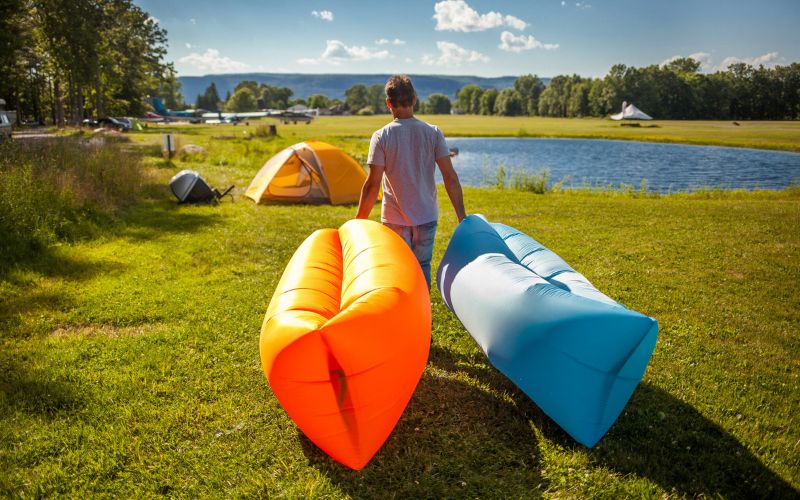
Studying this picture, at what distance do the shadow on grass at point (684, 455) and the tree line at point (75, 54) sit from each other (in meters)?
19.0

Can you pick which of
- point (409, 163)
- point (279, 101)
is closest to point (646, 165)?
point (409, 163)

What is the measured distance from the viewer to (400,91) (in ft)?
14.0

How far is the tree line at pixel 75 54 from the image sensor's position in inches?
1121

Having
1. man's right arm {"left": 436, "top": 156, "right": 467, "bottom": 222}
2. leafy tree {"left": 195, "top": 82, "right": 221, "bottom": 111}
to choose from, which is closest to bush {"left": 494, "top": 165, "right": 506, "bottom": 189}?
man's right arm {"left": 436, "top": 156, "right": 467, "bottom": 222}

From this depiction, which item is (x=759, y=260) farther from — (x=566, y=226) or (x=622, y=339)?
(x=622, y=339)

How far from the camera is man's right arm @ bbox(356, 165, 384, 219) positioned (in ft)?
14.8

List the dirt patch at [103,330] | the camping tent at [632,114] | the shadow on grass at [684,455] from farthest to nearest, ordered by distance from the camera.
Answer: the camping tent at [632,114] < the dirt patch at [103,330] < the shadow on grass at [684,455]

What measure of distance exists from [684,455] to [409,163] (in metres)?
3.20

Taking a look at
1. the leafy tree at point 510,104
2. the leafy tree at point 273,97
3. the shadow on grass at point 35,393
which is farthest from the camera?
the leafy tree at point 273,97

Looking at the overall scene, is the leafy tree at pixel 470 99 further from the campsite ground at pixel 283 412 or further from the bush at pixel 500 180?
the campsite ground at pixel 283 412

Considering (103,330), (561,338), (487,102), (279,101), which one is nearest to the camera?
(561,338)

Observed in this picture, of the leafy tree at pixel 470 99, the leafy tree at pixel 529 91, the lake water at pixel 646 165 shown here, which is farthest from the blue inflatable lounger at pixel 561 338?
the leafy tree at pixel 470 99

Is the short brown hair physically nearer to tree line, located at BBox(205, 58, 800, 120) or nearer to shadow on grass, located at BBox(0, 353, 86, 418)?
shadow on grass, located at BBox(0, 353, 86, 418)

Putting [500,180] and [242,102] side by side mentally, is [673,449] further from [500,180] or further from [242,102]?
[242,102]
